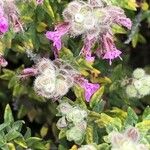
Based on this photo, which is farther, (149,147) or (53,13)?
(53,13)

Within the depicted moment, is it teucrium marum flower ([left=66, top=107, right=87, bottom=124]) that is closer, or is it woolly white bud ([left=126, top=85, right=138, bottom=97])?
teucrium marum flower ([left=66, top=107, right=87, bottom=124])

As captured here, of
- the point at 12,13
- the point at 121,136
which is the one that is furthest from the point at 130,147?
the point at 12,13

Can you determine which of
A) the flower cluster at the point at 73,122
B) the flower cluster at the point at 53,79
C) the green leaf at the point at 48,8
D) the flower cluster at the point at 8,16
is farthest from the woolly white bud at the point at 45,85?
the green leaf at the point at 48,8

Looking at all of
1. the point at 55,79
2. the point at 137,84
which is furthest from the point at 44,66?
the point at 137,84

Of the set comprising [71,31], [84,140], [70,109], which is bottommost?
[84,140]

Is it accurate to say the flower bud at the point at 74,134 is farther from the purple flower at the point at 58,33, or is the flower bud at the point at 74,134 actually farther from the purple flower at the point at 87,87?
the purple flower at the point at 58,33

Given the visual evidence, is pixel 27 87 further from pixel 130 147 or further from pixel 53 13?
pixel 130 147

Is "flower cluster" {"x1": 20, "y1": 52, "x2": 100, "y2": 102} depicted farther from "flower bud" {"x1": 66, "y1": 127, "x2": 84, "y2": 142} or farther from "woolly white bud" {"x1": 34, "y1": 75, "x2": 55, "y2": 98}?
"flower bud" {"x1": 66, "y1": 127, "x2": 84, "y2": 142}

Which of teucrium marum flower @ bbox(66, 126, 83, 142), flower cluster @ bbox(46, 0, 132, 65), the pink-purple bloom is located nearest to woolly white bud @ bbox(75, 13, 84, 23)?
flower cluster @ bbox(46, 0, 132, 65)
